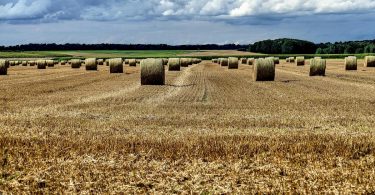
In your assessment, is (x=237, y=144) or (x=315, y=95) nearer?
(x=237, y=144)

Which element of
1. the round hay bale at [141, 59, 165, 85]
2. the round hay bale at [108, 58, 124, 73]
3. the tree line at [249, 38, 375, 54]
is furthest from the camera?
the tree line at [249, 38, 375, 54]

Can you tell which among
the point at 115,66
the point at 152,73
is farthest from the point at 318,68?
the point at 115,66

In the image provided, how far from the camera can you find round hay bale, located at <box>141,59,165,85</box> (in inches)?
1075

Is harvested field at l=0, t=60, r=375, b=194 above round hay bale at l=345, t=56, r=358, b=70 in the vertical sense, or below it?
below

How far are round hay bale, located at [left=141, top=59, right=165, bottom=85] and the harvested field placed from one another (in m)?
9.57

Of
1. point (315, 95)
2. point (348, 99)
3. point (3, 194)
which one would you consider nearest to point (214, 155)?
point (3, 194)

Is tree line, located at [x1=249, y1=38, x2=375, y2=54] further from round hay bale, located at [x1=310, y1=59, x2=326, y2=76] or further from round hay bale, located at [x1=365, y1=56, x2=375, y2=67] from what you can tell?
round hay bale, located at [x1=310, y1=59, x2=326, y2=76]

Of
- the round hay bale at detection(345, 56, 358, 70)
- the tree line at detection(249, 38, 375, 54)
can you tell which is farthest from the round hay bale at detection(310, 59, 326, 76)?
the tree line at detection(249, 38, 375, 54)

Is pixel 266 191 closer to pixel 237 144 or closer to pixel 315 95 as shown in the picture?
pixel 237 144

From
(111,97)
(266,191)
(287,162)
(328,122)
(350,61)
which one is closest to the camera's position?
(266,191)

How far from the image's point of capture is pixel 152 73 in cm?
2736

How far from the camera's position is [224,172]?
8.09 metres

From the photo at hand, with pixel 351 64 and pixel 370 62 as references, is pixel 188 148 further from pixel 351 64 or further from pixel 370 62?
pixel 370 62

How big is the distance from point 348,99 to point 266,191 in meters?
12.8
